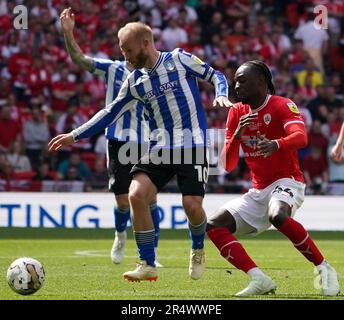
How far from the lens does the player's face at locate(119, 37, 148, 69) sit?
8656mm

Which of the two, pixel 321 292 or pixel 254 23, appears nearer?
pixel 321 292

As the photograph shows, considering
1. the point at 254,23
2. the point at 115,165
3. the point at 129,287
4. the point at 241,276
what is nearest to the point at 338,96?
the point at 254,23

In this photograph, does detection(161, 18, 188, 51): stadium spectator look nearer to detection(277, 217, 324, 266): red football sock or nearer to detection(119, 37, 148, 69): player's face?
detection(119, 37, 148, 69): player's face

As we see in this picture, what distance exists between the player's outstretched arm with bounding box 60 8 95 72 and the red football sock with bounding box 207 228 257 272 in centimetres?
342

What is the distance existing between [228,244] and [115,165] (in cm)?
356

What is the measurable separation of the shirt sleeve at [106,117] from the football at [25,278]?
122 centimetres

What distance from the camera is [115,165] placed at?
11.6 m

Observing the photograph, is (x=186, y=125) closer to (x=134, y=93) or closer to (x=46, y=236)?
(x=134, y=93)

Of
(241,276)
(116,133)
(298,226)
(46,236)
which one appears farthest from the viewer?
(46,236)

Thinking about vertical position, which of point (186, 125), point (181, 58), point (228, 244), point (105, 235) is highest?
point (181, 58)

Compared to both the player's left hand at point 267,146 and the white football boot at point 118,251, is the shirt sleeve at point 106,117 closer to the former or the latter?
the player's left hand at point 267,146

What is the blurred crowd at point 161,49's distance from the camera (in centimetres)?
1866

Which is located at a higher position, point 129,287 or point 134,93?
point 134,93

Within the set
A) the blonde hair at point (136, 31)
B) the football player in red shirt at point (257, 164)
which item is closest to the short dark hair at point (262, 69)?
the football player in red shirt at point (257, 164)
